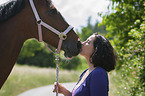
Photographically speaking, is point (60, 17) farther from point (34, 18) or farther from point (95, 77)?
point (95, 77)

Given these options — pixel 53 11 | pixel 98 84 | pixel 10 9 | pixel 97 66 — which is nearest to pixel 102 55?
pixel 97 66

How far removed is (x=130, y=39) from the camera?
19.7 ft

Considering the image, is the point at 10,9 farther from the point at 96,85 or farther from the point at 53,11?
the point at 96,85

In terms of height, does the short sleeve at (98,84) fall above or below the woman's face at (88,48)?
A: below

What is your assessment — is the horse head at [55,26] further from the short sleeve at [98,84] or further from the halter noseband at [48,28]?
the short sleeve at [98,84]

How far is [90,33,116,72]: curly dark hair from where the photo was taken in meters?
1.99

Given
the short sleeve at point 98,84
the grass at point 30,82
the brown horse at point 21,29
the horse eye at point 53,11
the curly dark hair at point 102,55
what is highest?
the grass at point 30,82

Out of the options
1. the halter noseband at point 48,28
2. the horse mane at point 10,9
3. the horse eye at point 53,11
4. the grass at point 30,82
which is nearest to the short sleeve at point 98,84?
the halter noseband at point 48,28

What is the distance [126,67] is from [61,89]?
9.28ft

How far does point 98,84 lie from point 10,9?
1427 millimetres

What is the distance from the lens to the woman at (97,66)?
5.59 feet

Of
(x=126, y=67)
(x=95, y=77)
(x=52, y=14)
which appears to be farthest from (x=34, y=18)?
(x=126, y=67)

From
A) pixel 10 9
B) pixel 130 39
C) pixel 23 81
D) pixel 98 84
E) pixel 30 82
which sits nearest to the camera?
pixel 98 84

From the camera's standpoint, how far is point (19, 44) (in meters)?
1.93
